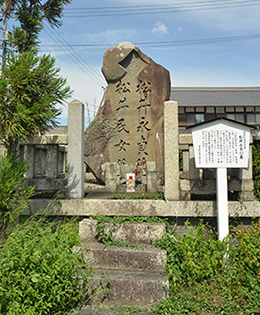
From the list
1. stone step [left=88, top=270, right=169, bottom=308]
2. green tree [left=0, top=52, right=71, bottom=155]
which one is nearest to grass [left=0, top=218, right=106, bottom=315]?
stone step [left=88, top=270, right=169, bottom=308]

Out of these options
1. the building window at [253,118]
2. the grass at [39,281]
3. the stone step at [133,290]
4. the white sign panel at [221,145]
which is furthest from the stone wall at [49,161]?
the building window at [253,118]

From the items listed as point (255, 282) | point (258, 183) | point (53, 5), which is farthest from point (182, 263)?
point (53, 5)

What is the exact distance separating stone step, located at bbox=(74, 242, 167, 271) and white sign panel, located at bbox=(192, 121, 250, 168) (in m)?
1.46

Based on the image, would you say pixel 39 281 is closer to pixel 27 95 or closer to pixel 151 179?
pixel 27 95

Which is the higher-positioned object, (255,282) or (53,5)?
(53,5)

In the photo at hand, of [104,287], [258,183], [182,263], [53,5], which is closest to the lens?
[104,287]

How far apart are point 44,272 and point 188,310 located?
1.63 m

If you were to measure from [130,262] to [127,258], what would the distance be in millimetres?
64

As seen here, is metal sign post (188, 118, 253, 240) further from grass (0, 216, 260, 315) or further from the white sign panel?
grass (0, 216, 260, 315)

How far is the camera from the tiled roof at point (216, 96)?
19108mm

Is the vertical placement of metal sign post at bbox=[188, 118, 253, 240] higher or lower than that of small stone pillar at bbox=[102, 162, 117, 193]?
higher

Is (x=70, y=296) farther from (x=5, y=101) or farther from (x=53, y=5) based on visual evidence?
(x=53, y=5)

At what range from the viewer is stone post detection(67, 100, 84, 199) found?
4664mm

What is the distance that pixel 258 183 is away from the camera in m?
4.86
